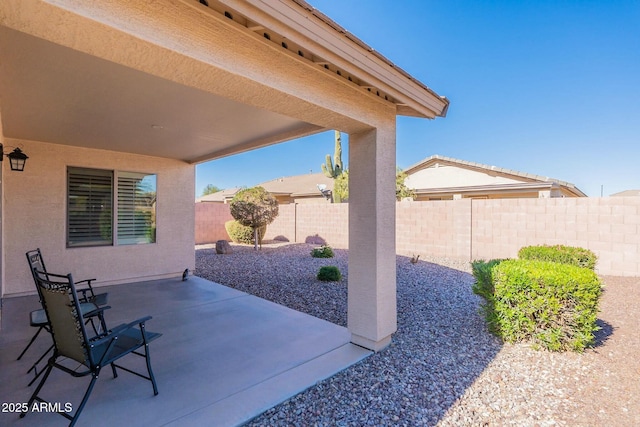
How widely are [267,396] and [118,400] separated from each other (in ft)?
4.27

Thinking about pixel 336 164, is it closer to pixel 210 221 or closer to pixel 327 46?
pixel 210 221

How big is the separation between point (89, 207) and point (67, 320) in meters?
5.47

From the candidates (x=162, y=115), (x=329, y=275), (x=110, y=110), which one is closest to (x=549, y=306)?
(x=329, y=275)

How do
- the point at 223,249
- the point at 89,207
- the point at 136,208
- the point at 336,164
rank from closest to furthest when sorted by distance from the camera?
the point at 89,207 < the point at 136,208 < the point at 223,249 < the point at 336,164

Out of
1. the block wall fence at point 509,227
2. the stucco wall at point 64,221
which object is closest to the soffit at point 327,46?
the stucco wall at point 64,221

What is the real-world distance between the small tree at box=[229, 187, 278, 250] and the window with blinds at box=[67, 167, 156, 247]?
17.1 feet

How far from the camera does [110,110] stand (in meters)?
4.21

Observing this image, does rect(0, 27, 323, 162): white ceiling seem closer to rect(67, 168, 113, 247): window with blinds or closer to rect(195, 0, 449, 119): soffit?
rect(67, 168, 113, 247): window with blinds

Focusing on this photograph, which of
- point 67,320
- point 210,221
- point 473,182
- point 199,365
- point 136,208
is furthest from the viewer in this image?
point 473,182

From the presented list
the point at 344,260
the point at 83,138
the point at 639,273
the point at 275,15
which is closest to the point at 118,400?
the point at 275,15

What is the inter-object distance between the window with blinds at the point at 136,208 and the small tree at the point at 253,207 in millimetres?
5211

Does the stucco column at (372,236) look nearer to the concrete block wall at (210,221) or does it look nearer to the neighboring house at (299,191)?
the concrete block wall at (210,221)

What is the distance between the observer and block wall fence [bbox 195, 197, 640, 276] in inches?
300

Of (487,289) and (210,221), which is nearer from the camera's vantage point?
(487,289)
